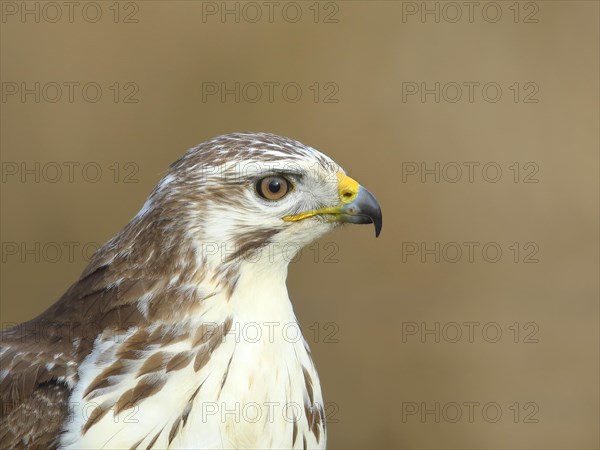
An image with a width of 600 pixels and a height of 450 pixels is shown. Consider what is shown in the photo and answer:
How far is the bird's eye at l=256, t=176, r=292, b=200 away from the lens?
3.14 meters

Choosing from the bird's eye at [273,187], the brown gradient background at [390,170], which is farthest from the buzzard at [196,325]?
the brown gradient background at [390,170]

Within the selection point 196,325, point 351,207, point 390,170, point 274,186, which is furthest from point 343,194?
point 390,170

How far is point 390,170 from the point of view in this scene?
6020 millimetres

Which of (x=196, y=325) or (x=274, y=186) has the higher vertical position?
(x=274, y=186)

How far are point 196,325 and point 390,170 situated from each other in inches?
123

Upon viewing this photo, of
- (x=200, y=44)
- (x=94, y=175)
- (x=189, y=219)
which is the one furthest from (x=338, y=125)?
(x=189, y=219)

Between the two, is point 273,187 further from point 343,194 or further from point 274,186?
point 343,194

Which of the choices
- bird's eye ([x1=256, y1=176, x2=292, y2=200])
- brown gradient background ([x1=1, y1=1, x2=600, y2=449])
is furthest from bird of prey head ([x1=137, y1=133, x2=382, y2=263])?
brown gradient background ([x1=1, y1=1, x2=600, y2=449])

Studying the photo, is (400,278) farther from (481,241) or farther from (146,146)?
(146,146)

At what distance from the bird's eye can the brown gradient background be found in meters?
2.65

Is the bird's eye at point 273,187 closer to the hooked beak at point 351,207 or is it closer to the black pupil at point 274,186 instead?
the black pupil at point 274,186

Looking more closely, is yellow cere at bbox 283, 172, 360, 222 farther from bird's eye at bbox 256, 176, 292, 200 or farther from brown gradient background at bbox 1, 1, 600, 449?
brown gradient background at bbox 1, 1, 600, 449

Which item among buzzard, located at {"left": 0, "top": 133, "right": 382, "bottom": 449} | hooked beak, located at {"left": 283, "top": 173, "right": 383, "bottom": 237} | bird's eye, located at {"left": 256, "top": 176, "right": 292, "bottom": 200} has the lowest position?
buzzard, located at {"left": 0, "top": 133, "right": 382, "bottom": 449}

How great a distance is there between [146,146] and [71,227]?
60 cm
